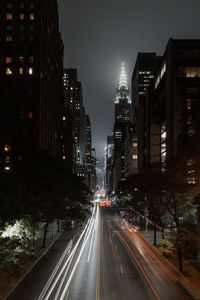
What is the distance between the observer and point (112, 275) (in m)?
24.9

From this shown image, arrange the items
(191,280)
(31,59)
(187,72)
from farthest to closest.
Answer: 1. (31,59)
2. (187,72)
3. (191,280)

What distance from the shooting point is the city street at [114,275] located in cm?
2034

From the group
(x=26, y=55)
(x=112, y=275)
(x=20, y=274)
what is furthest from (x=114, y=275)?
(x=26, y=55)

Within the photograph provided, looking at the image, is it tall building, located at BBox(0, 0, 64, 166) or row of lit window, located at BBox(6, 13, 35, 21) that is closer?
tall building, located at BBox(0, 0, 64, 166)

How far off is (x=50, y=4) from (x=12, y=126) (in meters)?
97.5

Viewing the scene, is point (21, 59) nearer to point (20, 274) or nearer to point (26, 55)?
point (26, 55)

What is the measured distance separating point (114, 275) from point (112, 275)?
18cm

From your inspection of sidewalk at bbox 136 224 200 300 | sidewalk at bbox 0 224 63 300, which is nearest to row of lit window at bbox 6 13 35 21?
sidewalk at bbox 0 224 63 300

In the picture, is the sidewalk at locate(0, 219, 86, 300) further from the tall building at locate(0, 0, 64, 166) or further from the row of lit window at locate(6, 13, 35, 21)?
the row of lit window at locate(6, 13, 35, 21)

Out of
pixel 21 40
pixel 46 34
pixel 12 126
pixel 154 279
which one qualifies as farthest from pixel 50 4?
pixel 154 279

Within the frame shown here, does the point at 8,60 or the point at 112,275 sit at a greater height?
the point at 8,60

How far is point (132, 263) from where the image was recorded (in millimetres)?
29031

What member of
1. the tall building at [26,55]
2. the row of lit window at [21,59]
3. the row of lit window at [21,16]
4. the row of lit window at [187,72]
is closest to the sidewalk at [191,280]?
the row of lit window at [187,72]

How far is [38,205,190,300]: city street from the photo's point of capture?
2034 cm
